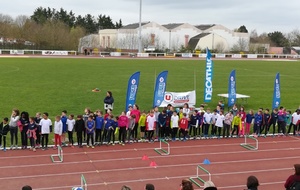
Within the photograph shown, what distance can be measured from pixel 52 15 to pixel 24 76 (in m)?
97.1

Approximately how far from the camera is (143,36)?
100625mm

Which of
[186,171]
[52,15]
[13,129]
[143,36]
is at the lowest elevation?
[186,171]

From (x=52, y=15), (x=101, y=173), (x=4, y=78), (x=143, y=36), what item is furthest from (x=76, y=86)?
(x=52, y=15)

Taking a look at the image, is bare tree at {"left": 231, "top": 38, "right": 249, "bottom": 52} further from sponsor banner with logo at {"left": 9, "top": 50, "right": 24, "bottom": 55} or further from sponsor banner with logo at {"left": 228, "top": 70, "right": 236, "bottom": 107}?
sponsor banner with logo at {"left": 228, "top": 70, "right": 236, "bottom": 107}

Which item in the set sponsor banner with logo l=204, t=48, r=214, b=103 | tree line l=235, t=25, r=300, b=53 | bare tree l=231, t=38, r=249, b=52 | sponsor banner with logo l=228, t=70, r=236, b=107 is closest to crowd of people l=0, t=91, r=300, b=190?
sponsor banner with logo l=228, t=70, r=236, b=107

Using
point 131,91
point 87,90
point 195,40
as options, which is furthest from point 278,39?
point 131,91

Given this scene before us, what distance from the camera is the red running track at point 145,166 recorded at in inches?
404

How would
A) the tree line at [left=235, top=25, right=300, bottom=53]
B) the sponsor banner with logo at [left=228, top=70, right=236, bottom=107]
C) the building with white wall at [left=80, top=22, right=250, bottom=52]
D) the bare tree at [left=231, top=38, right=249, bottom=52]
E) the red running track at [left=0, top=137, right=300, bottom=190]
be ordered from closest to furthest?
the red running track at [left=0, top=137, right=300, bottom=190], the sponsor banner with logo at [left=228, top=70, right=236, bottom=107], the building with white wall at [left=80, top=22, right=250, bottom=52], the bare tree at [left=231, top=38, right=249, bottom=52], the tree line at [left=235, top=25, right=300, bottom=53]

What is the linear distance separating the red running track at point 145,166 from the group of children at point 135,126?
0.62 meters

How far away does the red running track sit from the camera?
10.3m

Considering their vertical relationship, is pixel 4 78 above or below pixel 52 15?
below

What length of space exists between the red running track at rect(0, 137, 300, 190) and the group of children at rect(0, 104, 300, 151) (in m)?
0.62

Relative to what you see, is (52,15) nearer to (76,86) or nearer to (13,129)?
(76,86)

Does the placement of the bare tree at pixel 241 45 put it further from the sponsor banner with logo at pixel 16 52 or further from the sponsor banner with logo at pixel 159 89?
the sponsor banner with logo at pixel 159 89
